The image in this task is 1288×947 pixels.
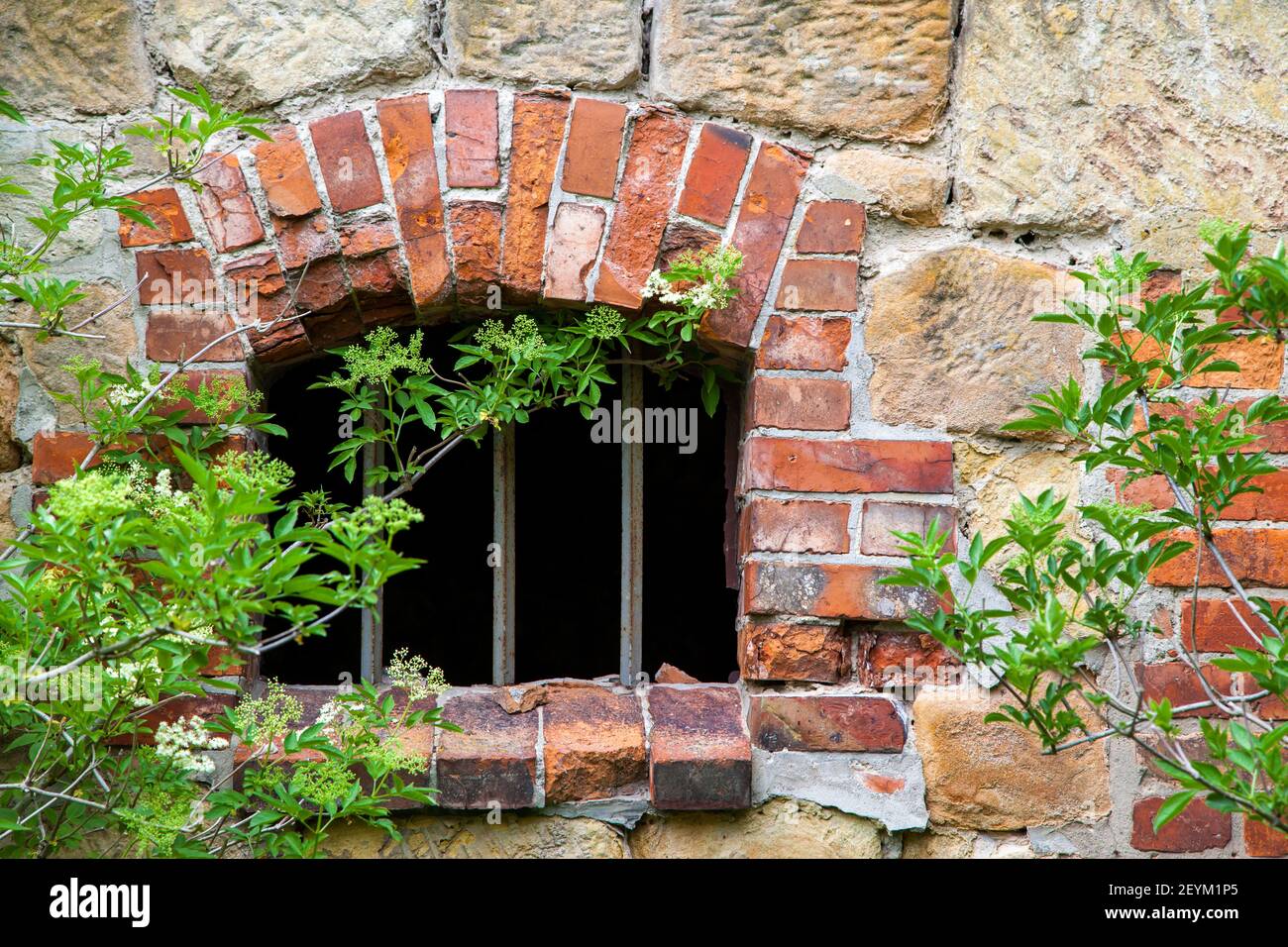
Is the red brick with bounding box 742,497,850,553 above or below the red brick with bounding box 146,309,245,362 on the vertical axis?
below

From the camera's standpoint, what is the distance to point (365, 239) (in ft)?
6.44

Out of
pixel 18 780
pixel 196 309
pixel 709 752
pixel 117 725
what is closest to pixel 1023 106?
pixel 709 752

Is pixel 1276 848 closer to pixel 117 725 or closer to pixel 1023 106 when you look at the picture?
pixel 1023 106

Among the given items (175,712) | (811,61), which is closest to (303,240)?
(175,712)

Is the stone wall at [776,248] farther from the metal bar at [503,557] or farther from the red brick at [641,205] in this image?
the metal bar at [503,557]

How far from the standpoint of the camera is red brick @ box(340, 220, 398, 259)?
1962 millimetres

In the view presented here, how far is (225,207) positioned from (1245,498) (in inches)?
73.7

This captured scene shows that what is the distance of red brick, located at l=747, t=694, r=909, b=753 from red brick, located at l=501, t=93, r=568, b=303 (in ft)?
2.80

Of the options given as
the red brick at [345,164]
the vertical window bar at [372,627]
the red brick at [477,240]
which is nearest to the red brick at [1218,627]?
the red brick at [477,240]

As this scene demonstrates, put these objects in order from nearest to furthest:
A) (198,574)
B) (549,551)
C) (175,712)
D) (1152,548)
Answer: (198,574)
(1152,548)
(175,712)
(549,551)

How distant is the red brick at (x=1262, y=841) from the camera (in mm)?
1951

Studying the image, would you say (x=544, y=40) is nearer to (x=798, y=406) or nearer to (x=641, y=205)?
(x=641, y=205)

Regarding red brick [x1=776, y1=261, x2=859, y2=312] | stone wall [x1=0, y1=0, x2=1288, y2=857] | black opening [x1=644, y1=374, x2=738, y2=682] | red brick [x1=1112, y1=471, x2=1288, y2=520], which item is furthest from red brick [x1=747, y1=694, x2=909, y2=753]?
red brick [x1=776, y1=261, x2=859, y2=312]

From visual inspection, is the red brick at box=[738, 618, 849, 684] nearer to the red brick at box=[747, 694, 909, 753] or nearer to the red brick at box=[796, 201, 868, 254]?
the red brick at box=[747, 694, 909, 753]
